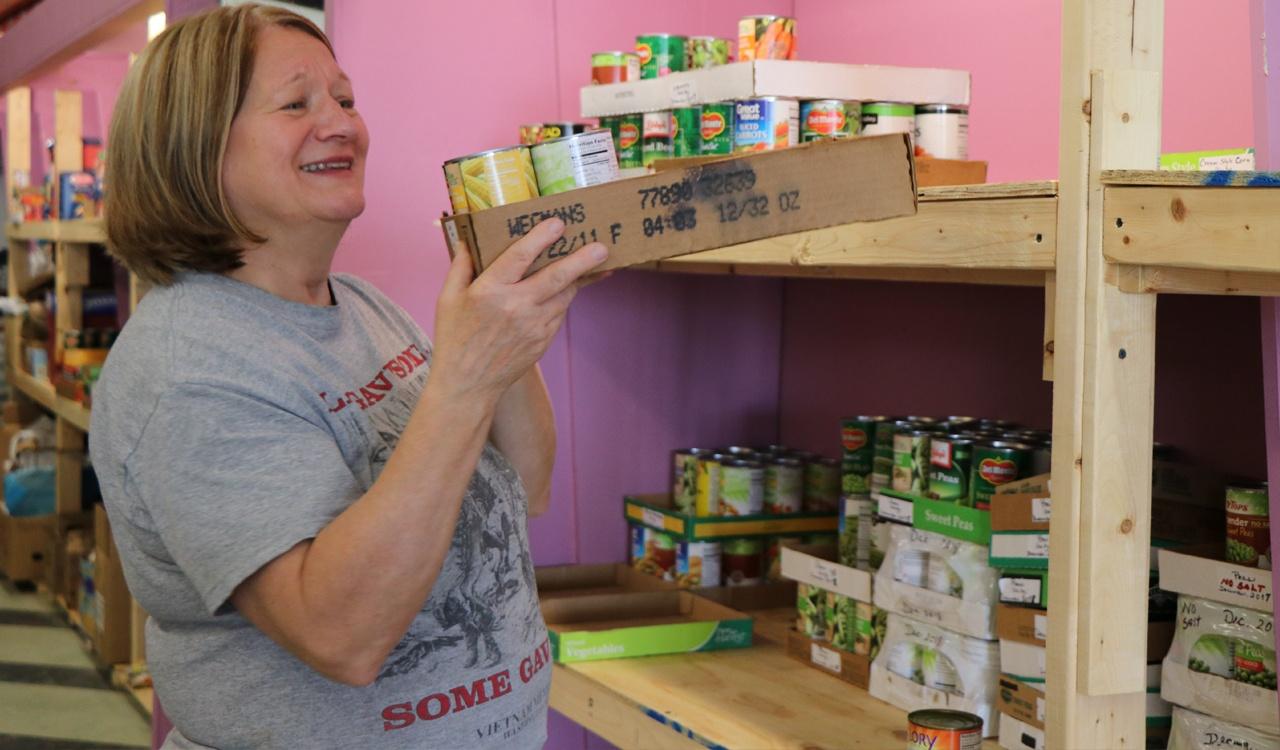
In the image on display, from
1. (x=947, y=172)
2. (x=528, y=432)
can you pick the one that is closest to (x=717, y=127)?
(x=947, y=172)

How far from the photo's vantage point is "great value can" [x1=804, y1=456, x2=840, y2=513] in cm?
296

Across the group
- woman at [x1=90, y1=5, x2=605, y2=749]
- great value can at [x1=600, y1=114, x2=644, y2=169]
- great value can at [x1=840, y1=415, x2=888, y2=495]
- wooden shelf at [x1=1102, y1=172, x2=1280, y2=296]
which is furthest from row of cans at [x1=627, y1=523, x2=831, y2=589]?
wooden shelf at [x1=1102, y1=172, x2=1280, y2=296]

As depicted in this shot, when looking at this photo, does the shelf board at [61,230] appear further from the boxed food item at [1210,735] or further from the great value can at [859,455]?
the boxed food item at [1210,735]

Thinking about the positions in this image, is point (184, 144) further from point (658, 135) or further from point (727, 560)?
point (727, 560)

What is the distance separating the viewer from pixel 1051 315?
1.62 meters

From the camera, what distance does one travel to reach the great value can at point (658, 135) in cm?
241

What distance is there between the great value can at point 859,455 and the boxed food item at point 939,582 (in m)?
0.22

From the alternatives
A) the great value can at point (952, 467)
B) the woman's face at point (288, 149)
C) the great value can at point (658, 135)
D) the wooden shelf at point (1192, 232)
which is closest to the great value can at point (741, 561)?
the great value can at point (952, 467)

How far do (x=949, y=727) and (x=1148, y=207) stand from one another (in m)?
0.68

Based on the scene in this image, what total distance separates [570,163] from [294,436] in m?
0.37

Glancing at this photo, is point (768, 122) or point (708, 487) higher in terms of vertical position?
point (768, 122)

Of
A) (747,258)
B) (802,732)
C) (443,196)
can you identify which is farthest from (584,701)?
(443,196)

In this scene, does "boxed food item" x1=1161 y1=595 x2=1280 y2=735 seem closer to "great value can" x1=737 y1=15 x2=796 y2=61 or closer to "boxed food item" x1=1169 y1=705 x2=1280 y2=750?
"boxed food item" x1=1169 y1=705 x2=1280 y2=750

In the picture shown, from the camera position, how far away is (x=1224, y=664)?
5.82ft
